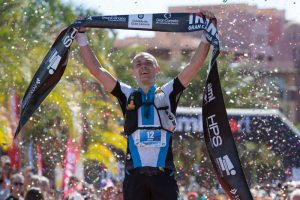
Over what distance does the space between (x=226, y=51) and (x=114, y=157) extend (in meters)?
7.79

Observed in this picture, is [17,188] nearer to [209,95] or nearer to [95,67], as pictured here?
[95,67]

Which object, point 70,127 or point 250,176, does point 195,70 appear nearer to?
point 250,176

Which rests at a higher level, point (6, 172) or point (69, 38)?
point (69, 38)

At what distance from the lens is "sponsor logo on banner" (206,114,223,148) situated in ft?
21.2

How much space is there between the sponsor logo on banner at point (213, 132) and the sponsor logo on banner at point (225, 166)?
0.11 m

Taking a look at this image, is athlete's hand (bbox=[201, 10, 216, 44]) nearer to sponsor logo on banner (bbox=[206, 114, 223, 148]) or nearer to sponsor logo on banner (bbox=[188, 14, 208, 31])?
sponsor logo on banner (bbox=[188, 14, 208, 31])

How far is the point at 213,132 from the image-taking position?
6.50 metres

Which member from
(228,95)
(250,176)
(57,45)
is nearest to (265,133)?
(250,176)

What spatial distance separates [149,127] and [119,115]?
16.2 meters

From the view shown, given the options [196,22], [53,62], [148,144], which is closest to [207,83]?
[196,22]

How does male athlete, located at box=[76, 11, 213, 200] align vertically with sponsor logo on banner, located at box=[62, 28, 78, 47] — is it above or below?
below

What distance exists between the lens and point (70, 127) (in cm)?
1891

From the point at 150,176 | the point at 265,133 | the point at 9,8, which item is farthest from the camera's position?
the point at 9,8

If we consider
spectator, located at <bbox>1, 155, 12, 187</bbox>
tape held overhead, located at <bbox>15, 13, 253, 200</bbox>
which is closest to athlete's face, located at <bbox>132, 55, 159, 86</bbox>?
tape held overhead, located at <bbox>15, 13, 253, 200</bbox>
